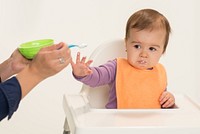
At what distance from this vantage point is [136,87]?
1190 millimetres

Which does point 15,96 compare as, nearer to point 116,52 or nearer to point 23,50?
point 23,50

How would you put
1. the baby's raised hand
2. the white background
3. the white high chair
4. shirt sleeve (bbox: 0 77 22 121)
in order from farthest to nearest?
the white background < the baby's raised hand < the white high chair < shirt sleeve (bbox: 0 77 22 121)

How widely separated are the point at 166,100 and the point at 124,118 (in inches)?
10.3

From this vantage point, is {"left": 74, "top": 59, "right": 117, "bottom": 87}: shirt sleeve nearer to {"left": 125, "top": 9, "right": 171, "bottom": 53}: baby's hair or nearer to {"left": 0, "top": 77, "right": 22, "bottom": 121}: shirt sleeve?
{"left": 125, "top": 9, "right": 171, "bottom": 53}: baby's hair

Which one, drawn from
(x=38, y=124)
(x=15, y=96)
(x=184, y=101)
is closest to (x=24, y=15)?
(x=38, y=124)

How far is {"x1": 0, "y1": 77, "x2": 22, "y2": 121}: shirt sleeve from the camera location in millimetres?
798

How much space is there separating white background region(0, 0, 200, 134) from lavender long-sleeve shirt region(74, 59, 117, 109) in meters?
0.66

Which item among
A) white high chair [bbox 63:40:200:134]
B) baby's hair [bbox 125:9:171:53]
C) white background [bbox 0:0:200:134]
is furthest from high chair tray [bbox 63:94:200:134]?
white background [bbox 0:0:200:134]

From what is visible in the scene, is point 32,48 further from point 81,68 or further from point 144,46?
point 144,46

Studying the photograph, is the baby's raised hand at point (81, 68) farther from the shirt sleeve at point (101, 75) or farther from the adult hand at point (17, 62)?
the adult hand at point (17, 62)

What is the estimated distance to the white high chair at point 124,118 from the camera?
90cm

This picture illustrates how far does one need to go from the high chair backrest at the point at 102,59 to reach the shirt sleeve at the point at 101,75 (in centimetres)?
6

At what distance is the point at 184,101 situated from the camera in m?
1.22

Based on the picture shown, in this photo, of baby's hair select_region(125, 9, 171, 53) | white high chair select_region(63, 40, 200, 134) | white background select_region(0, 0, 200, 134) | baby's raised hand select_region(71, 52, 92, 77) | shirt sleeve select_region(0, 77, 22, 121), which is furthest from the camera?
white background select_region(0, 0, 200, 134)
